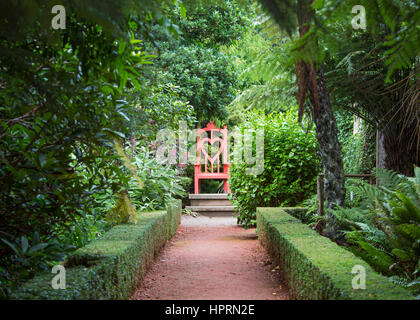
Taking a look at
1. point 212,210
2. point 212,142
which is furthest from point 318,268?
point 212,142

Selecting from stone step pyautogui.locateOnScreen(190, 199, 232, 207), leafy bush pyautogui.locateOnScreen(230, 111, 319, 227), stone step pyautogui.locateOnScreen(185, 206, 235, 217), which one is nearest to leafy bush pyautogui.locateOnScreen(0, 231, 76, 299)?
leafy bush pyautogui.locateOnScreen(230, 111, 319, 227)

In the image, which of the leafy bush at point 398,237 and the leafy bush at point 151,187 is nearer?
the leafy bush at point 398,237

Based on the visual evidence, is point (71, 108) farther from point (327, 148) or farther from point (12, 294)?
point (327, 148)

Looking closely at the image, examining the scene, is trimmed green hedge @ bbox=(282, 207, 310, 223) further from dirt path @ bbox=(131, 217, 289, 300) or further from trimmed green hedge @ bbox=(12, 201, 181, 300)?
trimmed green hedge @ bbox=(12, 201, 181, 300)

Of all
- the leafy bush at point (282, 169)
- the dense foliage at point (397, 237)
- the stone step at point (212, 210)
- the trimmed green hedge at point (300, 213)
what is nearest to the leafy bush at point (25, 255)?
the dense foliage at point (397, 237)

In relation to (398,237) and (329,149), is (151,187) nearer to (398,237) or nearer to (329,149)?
(329,149)

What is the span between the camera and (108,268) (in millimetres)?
3312

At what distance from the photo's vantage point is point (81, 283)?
8.92 feet

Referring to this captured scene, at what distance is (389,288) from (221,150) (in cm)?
1270

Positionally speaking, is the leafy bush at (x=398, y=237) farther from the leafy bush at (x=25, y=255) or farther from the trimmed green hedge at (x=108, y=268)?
the leafy bush at (x=25, y=255)

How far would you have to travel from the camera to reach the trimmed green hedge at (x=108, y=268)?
2545mm

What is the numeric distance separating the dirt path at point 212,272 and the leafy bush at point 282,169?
3.02 ft

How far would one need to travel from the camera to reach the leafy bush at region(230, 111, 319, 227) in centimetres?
862
